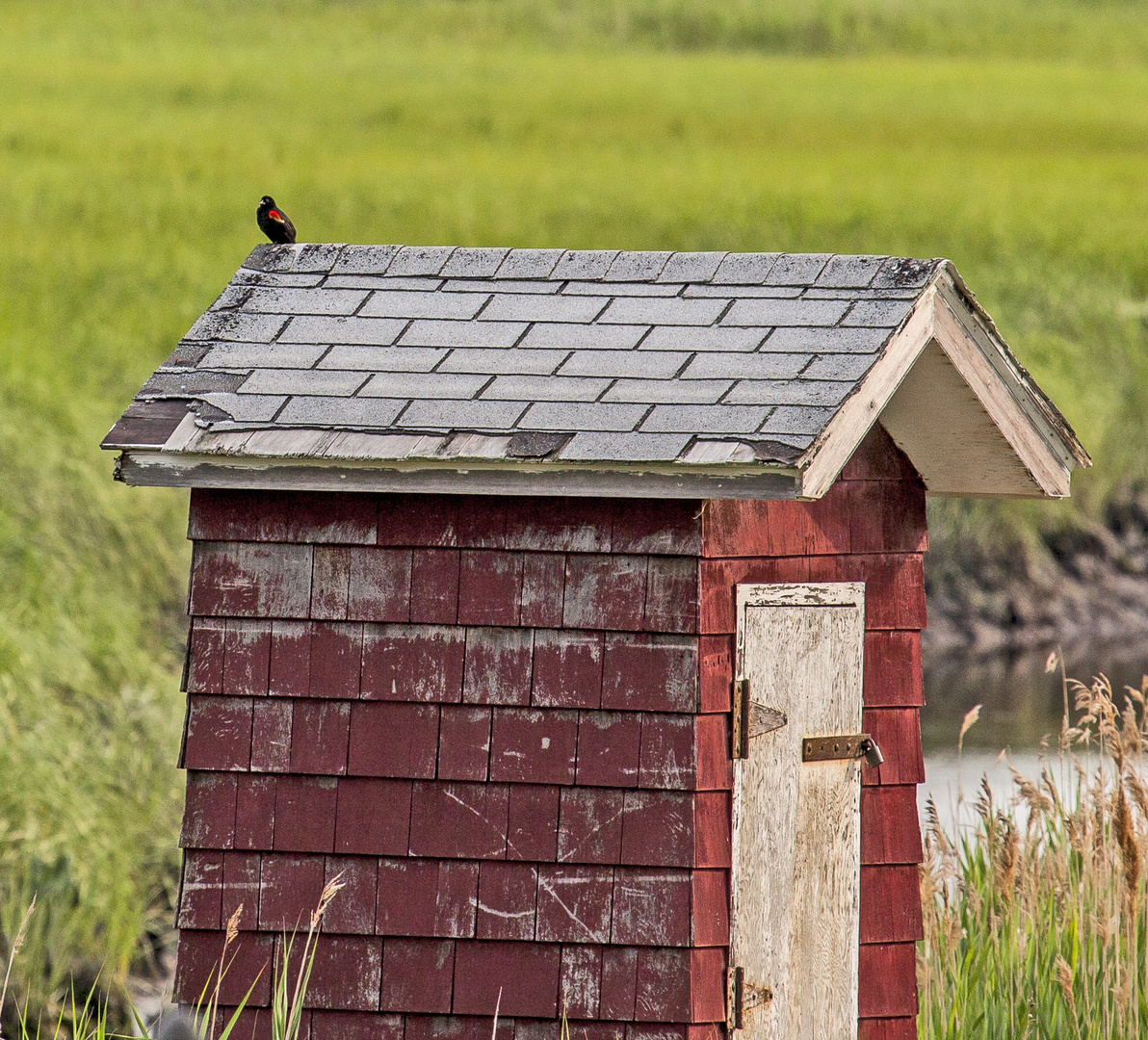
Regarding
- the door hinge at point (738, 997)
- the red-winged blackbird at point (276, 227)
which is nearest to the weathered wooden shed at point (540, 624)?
the door hinge at point (738, 997)

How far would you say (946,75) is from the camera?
34.8 m

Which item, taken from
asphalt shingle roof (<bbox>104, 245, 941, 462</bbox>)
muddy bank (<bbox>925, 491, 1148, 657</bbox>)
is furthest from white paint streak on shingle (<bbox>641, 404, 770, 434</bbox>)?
muddy bank (<bbox>925, 491, 1148, 657</bbox>)

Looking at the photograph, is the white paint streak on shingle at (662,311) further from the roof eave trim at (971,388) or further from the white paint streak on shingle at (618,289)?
the roof eave trim at (971,388)

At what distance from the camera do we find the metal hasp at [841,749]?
4422 millimetres

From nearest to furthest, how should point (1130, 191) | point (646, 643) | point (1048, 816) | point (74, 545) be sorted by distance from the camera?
point (646, 643)
point (1048, 816)
point (74, 545)
point (1130, 191)

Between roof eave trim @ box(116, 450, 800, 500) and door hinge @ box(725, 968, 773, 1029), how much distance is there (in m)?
1.22

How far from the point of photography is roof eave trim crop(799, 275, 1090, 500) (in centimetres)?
387

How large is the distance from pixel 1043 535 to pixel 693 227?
7.42 m

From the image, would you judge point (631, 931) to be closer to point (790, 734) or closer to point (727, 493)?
point (790, 734)

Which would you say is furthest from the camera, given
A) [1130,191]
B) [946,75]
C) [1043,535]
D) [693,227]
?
[946,75]

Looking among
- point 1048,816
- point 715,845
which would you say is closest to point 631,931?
point 715,845

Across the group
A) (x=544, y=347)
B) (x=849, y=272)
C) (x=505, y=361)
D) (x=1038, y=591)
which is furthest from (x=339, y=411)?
(x=1038, y=591)

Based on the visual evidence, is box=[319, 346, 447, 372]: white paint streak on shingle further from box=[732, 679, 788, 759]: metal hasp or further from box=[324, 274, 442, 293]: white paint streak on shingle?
box=[732, 679, 788, 759]: metal hasp

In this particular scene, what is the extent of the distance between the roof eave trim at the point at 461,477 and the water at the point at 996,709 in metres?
6.18
